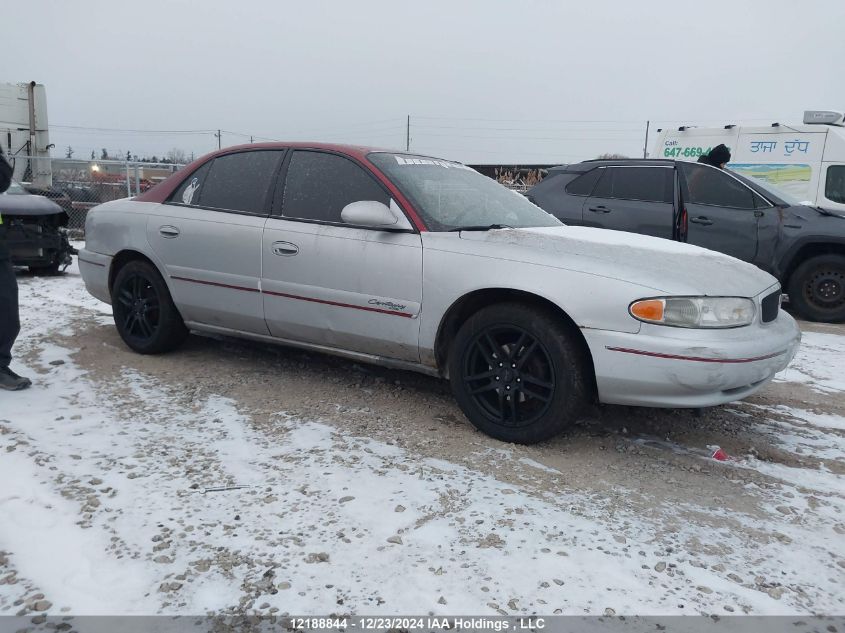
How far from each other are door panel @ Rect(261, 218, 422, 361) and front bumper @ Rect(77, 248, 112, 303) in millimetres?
1648

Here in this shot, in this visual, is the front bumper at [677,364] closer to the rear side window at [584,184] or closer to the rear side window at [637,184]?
the rear side window at [637,184]

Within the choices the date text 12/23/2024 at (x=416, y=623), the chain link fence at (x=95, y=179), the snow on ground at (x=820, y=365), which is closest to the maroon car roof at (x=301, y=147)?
the date text 12/23/2024 at (x=416, y=623)

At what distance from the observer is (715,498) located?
2875 mm

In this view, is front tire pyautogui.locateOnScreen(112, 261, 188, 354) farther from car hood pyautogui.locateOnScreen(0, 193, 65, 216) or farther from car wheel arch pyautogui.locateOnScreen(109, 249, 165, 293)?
car hood pyautogui.locateOnScreen(0, 193, 65, 216)

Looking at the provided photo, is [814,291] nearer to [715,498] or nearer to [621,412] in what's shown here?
[621,412]

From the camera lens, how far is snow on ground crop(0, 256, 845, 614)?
213cm

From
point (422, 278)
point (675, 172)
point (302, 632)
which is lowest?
point (302, 632)

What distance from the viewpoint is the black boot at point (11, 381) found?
3.92m

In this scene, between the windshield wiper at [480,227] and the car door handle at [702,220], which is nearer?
the windshield wiper at [480,227]

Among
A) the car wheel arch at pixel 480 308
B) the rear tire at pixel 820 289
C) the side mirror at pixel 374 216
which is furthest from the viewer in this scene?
the rear tire at pixel 820 289

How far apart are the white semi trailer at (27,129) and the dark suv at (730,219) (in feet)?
37.4

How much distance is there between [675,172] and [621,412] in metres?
4.25

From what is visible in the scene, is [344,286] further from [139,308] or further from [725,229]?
[725,229]

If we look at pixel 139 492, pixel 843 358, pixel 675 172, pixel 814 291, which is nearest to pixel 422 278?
pixel 139 492
